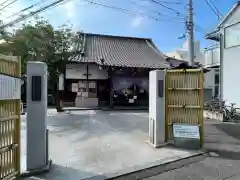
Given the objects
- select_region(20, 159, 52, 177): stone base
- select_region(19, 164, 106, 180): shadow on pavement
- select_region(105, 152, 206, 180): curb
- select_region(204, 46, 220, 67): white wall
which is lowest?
select_region(105, 152, 206, 180): curb

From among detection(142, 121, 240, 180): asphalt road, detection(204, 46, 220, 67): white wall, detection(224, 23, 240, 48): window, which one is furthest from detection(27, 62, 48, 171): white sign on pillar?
detection(204, 46, 220, 67): white wall

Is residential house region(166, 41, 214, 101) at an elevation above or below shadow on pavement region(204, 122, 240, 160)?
above

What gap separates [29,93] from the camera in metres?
4.44

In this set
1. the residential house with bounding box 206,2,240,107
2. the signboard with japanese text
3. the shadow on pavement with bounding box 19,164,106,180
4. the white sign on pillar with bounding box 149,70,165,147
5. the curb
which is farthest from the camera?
the residential house with bounding box 206,2,240,107

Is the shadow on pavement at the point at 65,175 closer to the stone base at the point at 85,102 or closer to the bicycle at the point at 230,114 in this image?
the bicycle at the point at 230,114

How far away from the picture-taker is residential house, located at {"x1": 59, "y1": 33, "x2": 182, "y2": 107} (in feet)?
54.6

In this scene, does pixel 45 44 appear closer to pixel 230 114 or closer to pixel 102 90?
pixel 102 90

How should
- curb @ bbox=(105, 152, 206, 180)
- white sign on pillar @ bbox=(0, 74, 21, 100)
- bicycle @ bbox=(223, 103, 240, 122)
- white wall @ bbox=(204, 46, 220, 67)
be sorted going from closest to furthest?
white sign on pillar @ bbox=(0, 74, 21, 100), curb @ bbox=(105, 152, 206, 180), bicycle @ bbox=(223, 103, 240, 122), white wall @ bbox=(204, 46, 220, 67)

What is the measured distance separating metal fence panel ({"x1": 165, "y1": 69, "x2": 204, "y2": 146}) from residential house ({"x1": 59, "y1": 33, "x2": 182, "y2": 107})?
10059 mm

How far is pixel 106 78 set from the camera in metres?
17.6

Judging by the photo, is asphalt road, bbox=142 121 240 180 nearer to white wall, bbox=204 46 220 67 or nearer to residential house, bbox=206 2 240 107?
residential house, bbox=206 2 240 107

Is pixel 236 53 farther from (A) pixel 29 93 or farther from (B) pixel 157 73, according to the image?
(A) pixel 29 93

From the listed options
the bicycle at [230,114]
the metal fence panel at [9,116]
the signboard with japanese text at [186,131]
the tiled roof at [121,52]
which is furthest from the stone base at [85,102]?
the metal fence panel at [9,116]

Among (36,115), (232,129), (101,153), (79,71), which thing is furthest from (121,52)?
(36,115)
